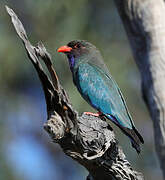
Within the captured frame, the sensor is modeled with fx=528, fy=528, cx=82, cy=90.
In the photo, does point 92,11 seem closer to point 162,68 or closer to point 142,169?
point 142,169

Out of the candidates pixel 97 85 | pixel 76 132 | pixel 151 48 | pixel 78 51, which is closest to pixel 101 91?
pixel 97 85

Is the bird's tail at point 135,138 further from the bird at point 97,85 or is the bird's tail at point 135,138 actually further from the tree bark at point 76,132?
the tree bark at point 76,132

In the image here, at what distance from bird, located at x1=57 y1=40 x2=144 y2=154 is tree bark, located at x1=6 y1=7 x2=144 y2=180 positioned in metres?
0.75

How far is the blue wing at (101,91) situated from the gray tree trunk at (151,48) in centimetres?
91

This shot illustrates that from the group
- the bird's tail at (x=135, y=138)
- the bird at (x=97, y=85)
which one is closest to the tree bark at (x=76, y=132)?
the bird's tail at (x=135, y=138)

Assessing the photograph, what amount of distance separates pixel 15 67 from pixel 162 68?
234 inches

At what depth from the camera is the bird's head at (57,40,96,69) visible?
23.0 feet

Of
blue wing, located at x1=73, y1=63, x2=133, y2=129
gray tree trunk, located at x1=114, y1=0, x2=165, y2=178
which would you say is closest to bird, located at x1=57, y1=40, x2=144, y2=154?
blue wing, located at x1=73, y1=63, x2=133, y2=129

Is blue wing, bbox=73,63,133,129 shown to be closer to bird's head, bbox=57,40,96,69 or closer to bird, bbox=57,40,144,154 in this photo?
bird, bbox=57,40,144,154

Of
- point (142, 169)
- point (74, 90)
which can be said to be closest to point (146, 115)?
point (142, 169)

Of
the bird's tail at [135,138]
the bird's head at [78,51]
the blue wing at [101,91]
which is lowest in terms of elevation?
the bird's tail at [135,138]

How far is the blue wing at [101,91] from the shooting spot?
5.99 m

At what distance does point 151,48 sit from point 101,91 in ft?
5.30

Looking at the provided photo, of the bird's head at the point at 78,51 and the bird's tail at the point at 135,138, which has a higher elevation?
the bird's head at the point at 78,51
